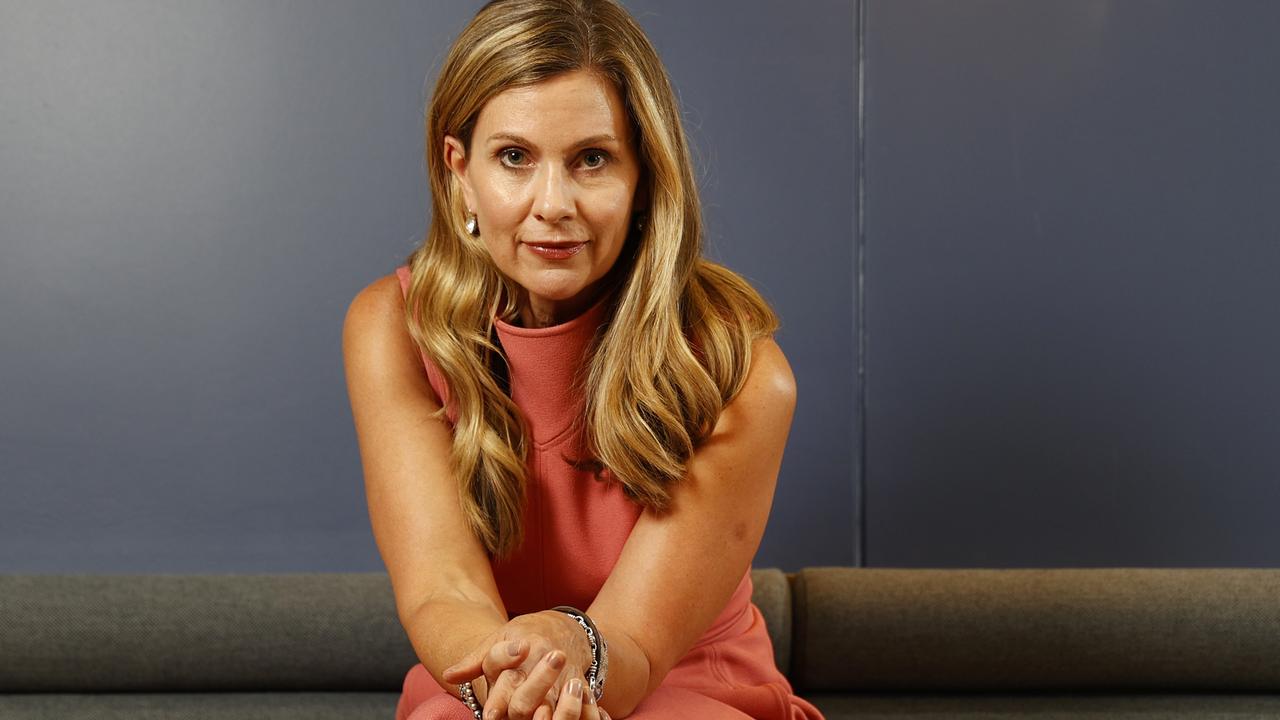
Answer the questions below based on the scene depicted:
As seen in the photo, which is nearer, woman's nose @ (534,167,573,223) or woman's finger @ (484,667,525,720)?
woman's finger @ (484,667,525,720)

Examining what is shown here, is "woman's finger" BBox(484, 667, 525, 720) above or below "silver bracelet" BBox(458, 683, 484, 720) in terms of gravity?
above

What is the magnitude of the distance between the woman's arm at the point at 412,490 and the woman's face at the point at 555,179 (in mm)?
220

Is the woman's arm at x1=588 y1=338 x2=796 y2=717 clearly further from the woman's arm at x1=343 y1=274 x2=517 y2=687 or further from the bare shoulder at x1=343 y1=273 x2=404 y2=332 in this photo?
the bare shoulder at x1=343 y1=273 x2=404 y2=332

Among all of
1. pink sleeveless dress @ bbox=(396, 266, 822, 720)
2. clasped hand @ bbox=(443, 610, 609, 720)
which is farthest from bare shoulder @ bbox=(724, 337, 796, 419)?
clasped hand @ bbox=(443, 610, 609, 720)

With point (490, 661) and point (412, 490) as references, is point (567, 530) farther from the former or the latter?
point (490, 661)

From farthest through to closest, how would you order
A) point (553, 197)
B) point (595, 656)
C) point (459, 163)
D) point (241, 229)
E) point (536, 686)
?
point (241, 229), point (459, 163), point (553, 197), point (595, 656), point (536, 686)

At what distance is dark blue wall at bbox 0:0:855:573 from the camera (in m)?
2.51

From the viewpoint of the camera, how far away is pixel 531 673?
46.9 inches

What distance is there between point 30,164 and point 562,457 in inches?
58.6

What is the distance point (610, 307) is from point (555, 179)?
222mm

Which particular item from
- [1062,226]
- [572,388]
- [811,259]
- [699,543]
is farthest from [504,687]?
[1062,226]

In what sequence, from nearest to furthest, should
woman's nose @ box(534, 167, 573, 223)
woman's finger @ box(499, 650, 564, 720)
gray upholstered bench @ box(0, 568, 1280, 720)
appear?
1. woman's finger @ box(499, 650, 564, 720)
2. woman's nose @ box(534, 167, 573, 223)
3. gray upholstered bench @ box(0, 568, 1280, 720)

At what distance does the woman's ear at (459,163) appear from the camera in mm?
1545

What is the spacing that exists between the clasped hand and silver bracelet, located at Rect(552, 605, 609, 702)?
0.04m
